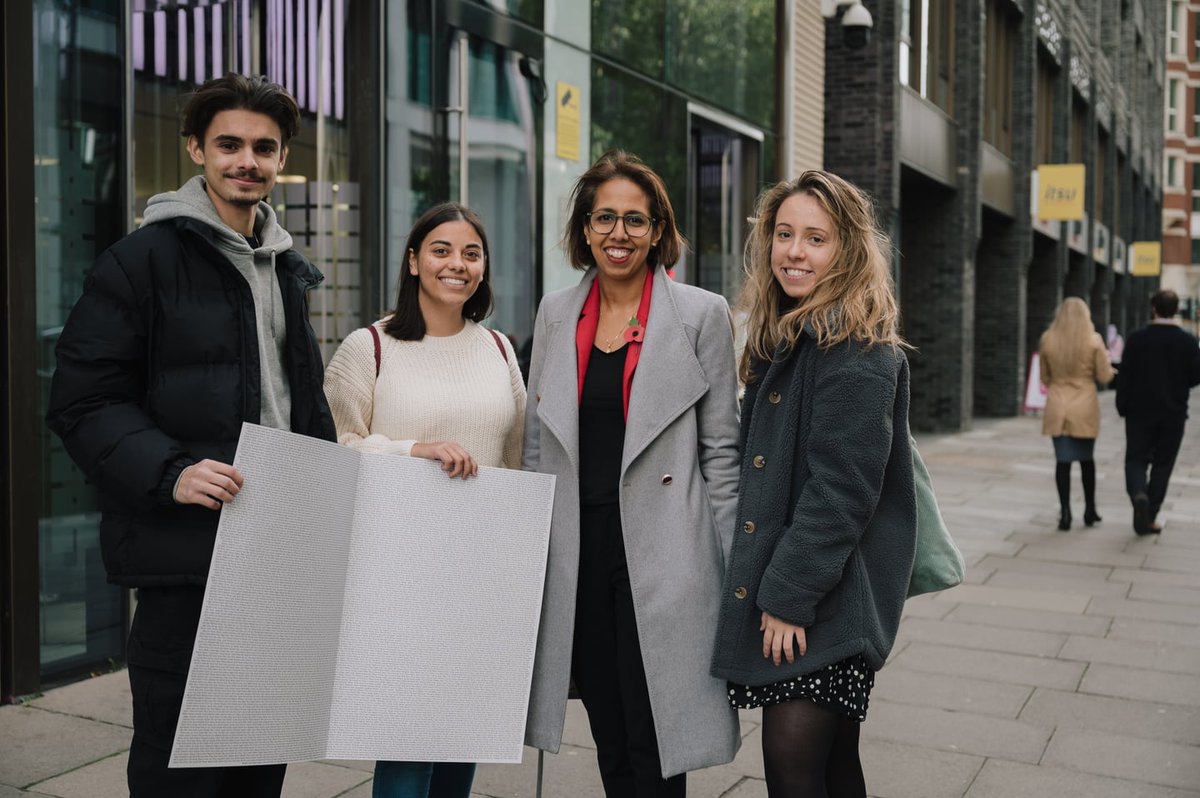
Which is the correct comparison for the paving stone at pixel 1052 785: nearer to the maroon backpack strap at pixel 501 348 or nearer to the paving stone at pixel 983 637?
the paving stone at pixel 983 637

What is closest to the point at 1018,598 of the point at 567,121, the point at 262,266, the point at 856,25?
the point at 567,121

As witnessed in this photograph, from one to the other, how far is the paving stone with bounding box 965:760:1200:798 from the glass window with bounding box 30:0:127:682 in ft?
12.3

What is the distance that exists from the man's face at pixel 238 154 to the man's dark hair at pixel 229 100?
1 cm

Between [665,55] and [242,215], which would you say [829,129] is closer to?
[665,55]

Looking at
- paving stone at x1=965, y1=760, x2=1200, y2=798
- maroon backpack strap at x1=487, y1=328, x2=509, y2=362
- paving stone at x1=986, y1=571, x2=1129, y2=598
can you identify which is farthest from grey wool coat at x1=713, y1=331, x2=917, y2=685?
paving stone at x1=986, y1=571, x2=1129, y2=598

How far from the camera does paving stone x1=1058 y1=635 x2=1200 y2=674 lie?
20.4 ft

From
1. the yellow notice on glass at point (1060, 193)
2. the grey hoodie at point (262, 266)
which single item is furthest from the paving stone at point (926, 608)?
the yellow notice on glass at point (1060, 193)

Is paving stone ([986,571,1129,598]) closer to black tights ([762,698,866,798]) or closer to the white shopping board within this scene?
black tights ([762,698,866,798])

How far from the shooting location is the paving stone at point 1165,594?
784cm

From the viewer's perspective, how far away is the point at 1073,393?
10.6 m

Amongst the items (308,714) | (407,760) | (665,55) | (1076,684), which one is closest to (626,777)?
(407,760)

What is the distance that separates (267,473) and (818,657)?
1256 millimetres

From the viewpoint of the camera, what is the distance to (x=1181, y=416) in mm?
10367

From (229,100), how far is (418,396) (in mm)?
844
